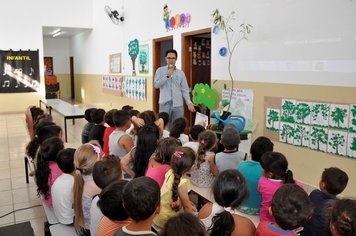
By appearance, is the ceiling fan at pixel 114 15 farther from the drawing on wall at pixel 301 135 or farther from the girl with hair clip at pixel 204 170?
the girl with hair clip at pixel 204 170

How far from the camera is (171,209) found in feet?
6.18

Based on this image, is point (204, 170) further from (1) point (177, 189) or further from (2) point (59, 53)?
(2) point (59, 53)

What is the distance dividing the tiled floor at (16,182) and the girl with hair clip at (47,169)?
511 mm

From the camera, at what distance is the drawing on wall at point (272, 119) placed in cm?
388

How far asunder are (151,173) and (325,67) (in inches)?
86.0

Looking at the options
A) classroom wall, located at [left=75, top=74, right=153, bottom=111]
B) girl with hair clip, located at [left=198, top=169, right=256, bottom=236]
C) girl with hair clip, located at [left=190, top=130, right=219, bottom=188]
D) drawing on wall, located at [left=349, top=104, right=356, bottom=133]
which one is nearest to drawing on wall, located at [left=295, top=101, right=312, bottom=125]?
drawing on wall, located at [left=349, top=104, right=356, bottom=133]

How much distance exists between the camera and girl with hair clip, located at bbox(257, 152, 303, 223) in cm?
189

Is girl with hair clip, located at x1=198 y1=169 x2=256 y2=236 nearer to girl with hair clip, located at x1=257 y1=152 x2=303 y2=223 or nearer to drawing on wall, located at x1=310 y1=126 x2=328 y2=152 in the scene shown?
girl with hair clip, located at x1=257 y1=152 x2=303 y2=223

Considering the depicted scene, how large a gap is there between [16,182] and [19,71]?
6576 millimetres

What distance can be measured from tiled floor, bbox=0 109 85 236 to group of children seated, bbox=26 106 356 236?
592 mm

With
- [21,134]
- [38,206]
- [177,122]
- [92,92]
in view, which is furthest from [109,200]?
[92,92]

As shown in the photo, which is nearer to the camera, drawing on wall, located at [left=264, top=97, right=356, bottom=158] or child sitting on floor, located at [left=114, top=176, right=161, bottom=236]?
child sitting on floor, located at [left=114, top=176, right=161, bottom=236]

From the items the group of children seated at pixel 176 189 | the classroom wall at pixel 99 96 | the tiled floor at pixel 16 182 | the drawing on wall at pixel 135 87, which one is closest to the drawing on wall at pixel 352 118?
the group of children seated at pixel 176 189

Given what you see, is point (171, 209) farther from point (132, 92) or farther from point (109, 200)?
point (132, 92)
